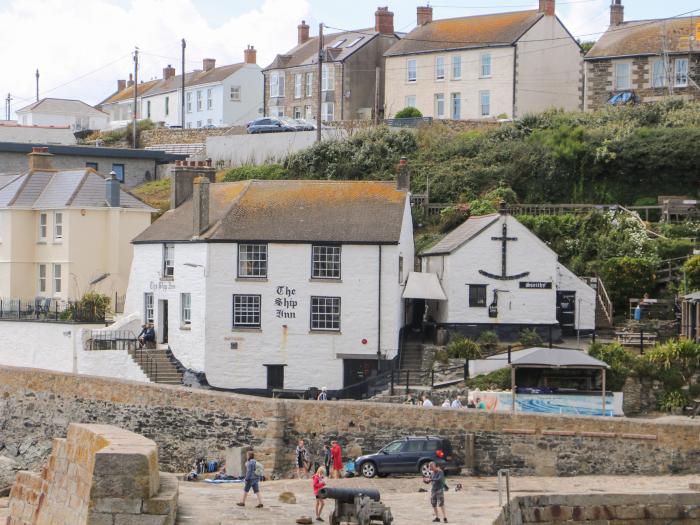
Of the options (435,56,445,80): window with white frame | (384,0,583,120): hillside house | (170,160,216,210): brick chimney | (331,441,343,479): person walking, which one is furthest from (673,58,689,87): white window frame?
(331,441,343,479): person walking

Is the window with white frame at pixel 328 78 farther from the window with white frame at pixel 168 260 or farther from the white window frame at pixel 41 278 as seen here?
the window with white frame at pixel 168 260

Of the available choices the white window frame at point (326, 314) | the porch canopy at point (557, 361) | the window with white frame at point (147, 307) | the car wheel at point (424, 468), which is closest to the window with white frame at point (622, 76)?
the white window frame at point (326, 314)

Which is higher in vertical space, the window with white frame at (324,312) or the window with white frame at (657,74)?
the window with white frame at (657,74)

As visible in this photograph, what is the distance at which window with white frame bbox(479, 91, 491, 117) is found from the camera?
61.4 meters

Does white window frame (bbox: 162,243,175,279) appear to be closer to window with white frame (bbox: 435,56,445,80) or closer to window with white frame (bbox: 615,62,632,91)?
window with white frame (bbox: 435,56,445,80)

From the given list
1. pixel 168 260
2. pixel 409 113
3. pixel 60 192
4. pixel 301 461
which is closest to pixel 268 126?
pixel 409 113

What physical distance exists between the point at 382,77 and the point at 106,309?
94.4 ft

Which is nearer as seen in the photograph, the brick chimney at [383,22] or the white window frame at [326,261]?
the white window frame at [326,261]

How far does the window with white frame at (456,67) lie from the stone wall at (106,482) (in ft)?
142

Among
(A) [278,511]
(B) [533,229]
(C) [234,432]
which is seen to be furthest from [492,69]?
(A) [278,511]

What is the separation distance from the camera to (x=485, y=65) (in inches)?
2404

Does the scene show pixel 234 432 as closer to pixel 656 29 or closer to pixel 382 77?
pixel 656 29

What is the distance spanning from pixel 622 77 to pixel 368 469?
34063 mm

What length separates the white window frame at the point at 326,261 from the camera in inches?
1547
